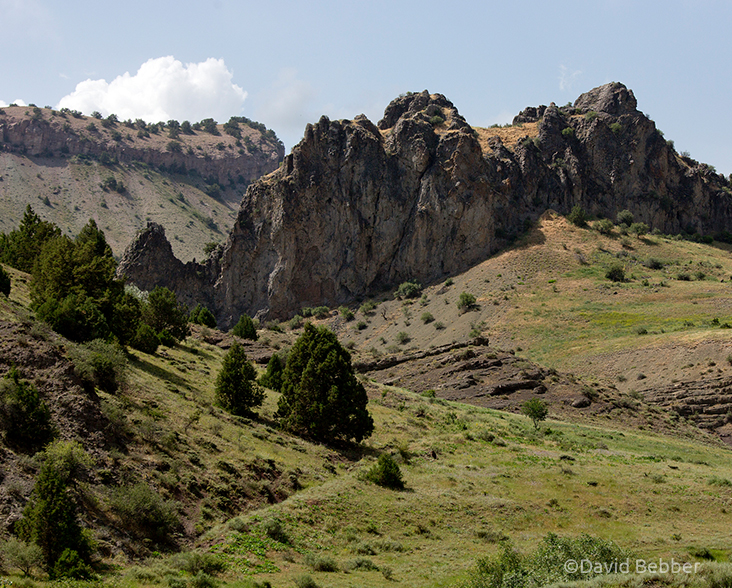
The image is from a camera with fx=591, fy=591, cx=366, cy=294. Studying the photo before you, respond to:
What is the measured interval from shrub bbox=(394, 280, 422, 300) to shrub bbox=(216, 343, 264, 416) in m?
68.9

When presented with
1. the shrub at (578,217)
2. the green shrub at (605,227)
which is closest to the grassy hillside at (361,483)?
the green shrub at (605,227)

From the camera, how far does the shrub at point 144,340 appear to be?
3752cm

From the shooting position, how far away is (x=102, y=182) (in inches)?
6383

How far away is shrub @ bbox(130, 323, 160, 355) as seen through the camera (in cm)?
3752

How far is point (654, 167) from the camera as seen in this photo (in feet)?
372

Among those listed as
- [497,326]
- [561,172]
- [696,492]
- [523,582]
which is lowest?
[523,582]

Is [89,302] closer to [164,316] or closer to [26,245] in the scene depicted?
[164,316]

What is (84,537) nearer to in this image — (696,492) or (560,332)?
(696,492)

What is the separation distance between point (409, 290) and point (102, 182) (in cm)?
10538

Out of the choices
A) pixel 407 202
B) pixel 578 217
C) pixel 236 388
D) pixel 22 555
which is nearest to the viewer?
pixel 22 555

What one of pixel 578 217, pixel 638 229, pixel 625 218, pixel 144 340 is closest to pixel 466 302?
pixel 578 217

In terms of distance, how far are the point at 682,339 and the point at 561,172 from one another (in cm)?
5776

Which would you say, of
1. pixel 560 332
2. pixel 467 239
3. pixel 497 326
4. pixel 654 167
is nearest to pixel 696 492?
pixel 560 332

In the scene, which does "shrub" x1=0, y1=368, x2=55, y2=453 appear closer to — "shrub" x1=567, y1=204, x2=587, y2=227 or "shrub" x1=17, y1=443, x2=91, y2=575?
"shrub" x1=17, y1=443, x2=91, y2=575
